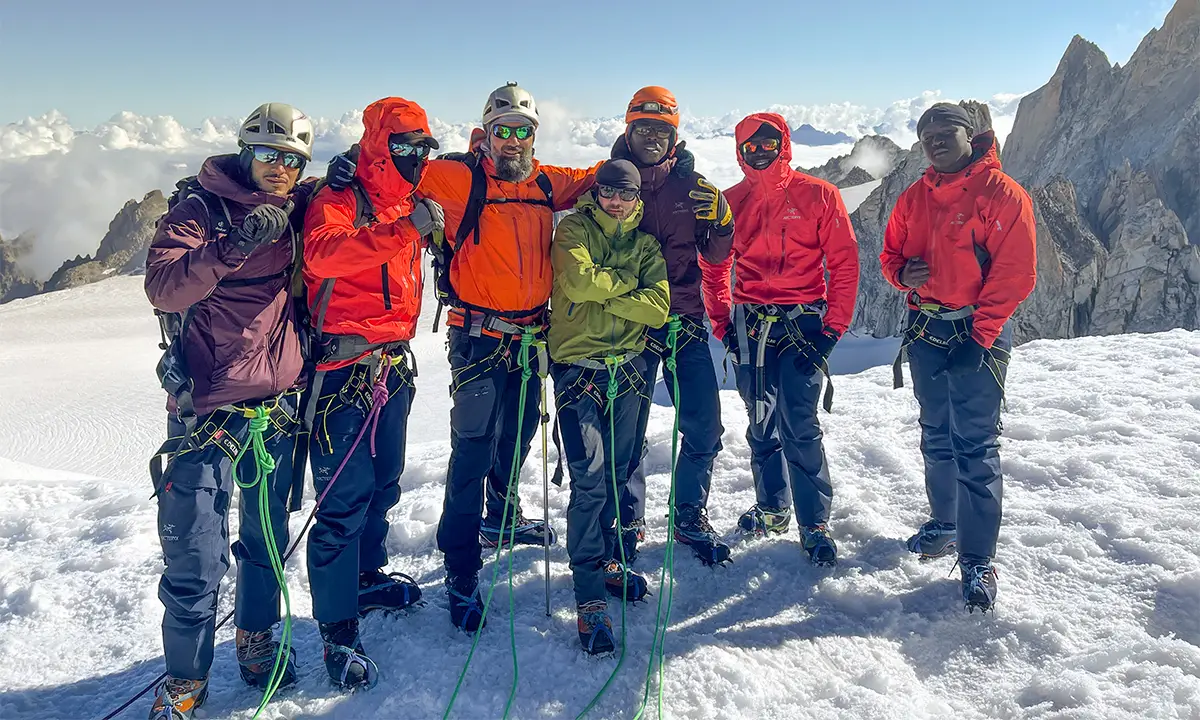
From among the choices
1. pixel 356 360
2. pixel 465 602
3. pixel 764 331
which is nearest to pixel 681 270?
pixel 764 331

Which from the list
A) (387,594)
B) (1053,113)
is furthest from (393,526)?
(1053,113)

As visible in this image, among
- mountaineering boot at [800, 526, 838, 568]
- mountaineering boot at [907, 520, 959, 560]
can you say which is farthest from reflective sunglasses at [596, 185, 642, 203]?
mountaineering boot at [907, 520, 959, 560]

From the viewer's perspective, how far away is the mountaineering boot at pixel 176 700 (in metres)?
4.06

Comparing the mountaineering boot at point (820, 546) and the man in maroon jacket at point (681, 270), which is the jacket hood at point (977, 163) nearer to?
the man in maroon jacket at point (681, 270)

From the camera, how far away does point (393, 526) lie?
6.60m

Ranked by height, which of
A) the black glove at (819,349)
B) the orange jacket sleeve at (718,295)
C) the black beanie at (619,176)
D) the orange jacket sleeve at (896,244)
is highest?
the black beanie at (619,176)

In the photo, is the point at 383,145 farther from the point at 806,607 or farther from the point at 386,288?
the point at 806,607

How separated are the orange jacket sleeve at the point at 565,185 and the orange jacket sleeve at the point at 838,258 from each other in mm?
1952

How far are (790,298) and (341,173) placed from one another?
11.6ft

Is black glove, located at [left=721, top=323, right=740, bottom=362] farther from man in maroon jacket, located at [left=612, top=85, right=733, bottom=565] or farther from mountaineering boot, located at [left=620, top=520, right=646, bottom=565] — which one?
mountaineering boot, located at [left=620, top=520, right=646, bottom=565]

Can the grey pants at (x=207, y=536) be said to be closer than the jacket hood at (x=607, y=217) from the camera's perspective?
Yes

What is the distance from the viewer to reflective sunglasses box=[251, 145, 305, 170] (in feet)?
12.8

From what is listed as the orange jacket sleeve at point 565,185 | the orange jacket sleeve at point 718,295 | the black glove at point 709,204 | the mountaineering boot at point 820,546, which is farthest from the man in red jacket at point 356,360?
the mountaineering boot at point 820,546

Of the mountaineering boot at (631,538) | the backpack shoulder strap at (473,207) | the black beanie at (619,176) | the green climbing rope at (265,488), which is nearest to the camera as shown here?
the green climbing rope at (265,488)
